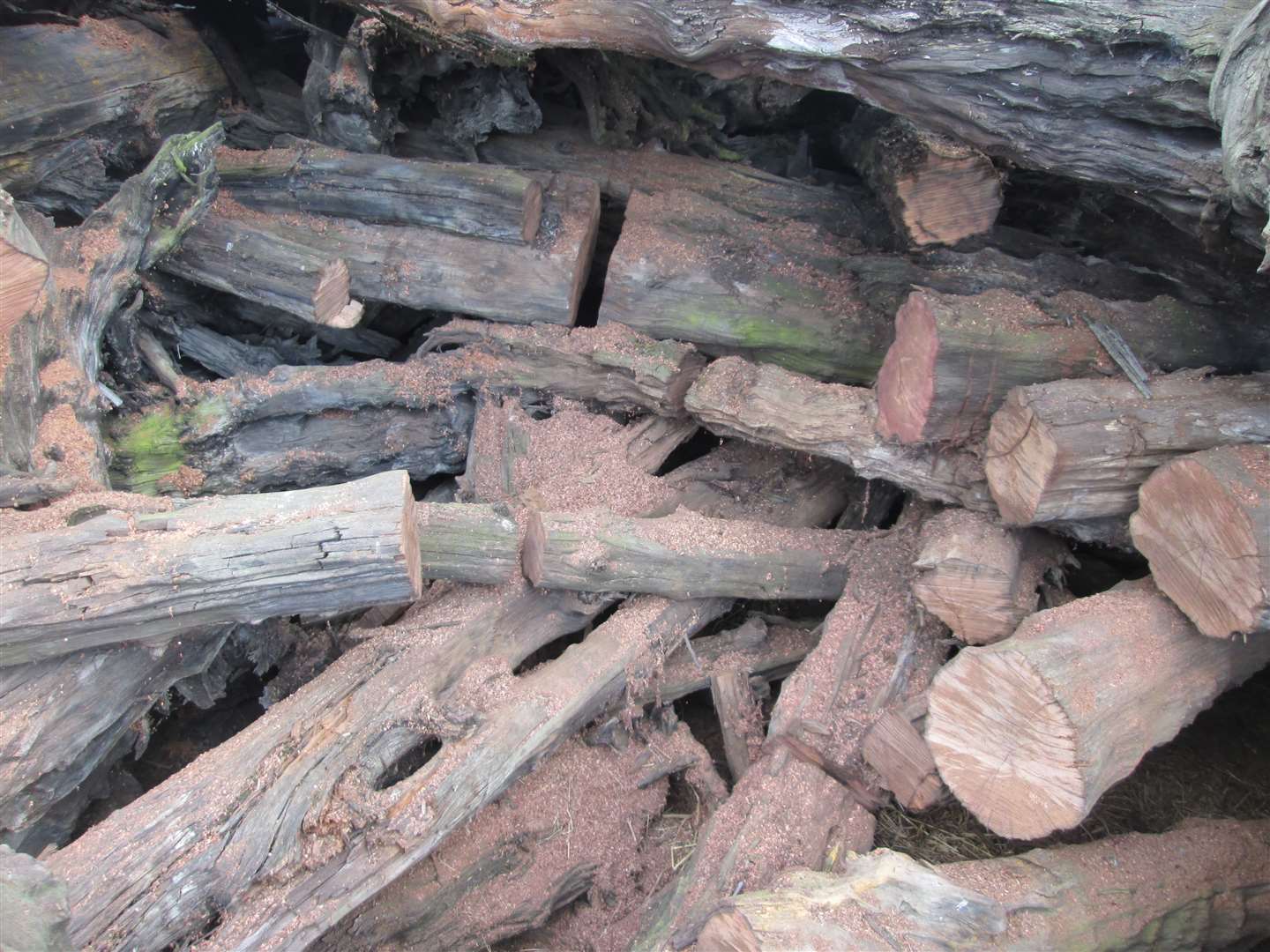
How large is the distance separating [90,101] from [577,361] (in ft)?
7.24

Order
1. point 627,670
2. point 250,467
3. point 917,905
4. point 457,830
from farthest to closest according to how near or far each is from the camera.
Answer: point 250,467 → point 627,670 → point 457,830 → point 917,905

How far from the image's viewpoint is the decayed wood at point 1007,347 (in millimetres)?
A: 3271

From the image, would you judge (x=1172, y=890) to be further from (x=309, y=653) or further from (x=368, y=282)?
(x=368, y=282)

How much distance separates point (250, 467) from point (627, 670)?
1782 millimetres

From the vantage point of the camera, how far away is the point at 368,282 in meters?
4.23

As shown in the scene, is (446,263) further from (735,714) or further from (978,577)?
(978,577)

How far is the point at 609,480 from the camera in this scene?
3973mm

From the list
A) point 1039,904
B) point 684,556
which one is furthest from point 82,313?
→ point 1039,904

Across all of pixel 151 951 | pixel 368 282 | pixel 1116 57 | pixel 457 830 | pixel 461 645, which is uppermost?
pixel 1116 57

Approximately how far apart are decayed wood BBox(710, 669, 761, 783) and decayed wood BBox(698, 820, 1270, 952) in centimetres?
95

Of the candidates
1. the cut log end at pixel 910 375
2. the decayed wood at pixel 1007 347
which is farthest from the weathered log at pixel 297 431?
the decayed wood at pixel 1007 347

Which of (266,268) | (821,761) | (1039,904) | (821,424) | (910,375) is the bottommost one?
(821,761)

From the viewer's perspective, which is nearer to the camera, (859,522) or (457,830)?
(457,830)

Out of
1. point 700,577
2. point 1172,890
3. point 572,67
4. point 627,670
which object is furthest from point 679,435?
point 1172,890
